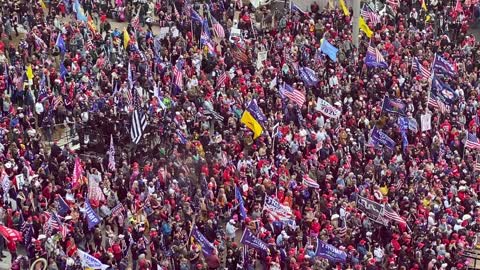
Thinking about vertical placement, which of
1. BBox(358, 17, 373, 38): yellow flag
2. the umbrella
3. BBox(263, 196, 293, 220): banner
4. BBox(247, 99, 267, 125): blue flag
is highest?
BBox(247, 99, 267, 125): blue flag

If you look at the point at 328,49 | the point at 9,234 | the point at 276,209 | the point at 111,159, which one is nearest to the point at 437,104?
the point at 328,49

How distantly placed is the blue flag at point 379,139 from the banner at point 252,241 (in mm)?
8433

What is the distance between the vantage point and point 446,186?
4044 cm

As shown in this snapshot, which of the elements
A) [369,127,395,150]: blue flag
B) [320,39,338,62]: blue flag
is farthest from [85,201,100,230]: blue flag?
[320,39,338,62]: blue flag

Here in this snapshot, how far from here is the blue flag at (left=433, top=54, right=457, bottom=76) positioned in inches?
1877

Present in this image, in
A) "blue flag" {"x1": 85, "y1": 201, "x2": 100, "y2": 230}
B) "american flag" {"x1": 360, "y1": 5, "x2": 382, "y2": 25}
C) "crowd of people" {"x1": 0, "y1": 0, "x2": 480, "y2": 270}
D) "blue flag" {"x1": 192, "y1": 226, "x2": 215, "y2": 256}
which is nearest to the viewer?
"blue flag" {"x1": 192, "y1": 226, "x2": 215, "y2": 256}

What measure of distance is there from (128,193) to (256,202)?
13.3 feet

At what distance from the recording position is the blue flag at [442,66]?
1877 inches

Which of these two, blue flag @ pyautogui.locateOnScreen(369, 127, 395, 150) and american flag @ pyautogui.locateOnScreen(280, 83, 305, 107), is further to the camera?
american flag @ pyautogui.locateOnScreen(280, 83, 305, 107)

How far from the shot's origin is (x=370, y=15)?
53.2m

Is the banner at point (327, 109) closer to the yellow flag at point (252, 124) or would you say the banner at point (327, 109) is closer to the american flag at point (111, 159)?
the yellow flag at point (252, 124)

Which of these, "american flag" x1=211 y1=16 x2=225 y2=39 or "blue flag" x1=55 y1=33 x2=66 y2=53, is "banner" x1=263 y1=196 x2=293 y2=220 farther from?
"american flag" x1=211 y1=16 x2=225 y2=39

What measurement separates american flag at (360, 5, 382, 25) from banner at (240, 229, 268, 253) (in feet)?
64.9

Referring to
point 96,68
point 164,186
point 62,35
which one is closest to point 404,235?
point 164,186
